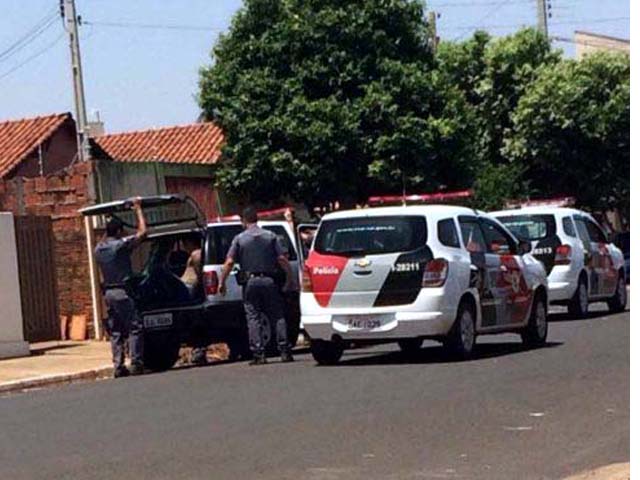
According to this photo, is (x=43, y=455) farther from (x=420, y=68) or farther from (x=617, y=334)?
(x=420, y=68)

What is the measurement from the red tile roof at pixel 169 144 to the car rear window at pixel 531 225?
12394 millimetres

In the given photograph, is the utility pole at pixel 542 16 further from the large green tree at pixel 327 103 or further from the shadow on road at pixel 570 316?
the shadow on road at pixel 570 316

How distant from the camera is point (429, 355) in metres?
16.3

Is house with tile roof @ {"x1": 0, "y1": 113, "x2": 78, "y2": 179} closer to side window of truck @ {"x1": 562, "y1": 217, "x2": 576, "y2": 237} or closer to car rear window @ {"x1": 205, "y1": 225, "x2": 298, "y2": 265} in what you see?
side window of truck @ {"x1": 562, "y1": 217, "x2": 576, "y2": 237}

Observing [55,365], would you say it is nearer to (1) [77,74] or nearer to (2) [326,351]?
(2) [326,351]

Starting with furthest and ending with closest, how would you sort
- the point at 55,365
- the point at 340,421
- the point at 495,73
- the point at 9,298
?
the point at 495,73 < the point at 9,298 < the point at 55,365 < the point at 340,421

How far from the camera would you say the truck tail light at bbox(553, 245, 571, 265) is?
22.2 metres

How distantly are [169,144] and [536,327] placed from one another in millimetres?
22108

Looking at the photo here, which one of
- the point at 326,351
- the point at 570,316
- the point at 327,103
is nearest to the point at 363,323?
the point at 326,351

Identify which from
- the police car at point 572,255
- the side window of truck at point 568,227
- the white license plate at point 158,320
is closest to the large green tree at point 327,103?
the police car at point 572,255

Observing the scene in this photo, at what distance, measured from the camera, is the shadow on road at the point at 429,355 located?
50.9 ft

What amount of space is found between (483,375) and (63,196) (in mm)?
12052
